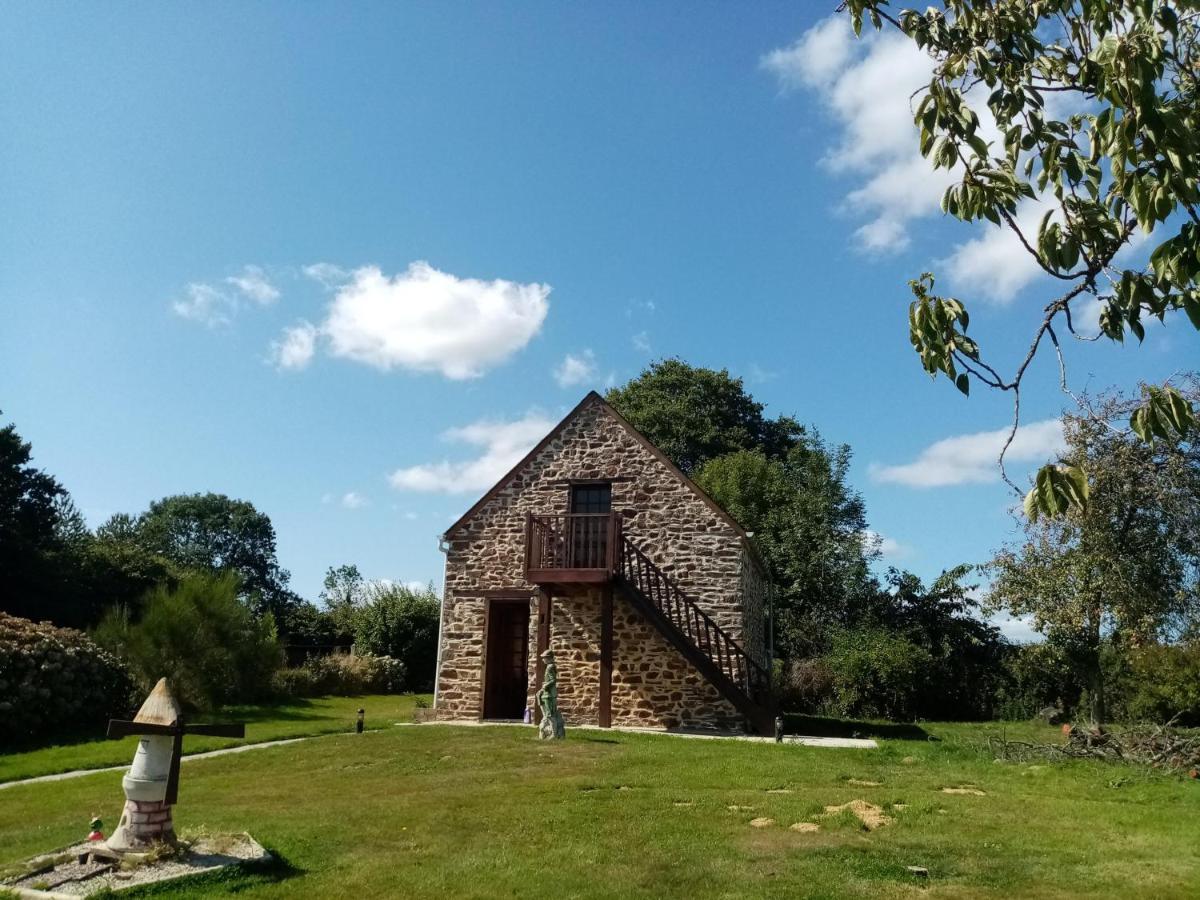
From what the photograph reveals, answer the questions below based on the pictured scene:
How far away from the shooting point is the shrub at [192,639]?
17.6m

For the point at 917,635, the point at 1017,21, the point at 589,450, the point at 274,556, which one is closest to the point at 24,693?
the point at 589,450

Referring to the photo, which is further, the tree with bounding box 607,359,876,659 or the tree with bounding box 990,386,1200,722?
the tree with bounding box 607,359,876,659

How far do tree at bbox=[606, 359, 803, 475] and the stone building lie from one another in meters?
16.5

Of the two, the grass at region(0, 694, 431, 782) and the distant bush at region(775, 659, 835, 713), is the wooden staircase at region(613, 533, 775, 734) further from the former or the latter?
the distant bush at region(775, 659, 835, 713)

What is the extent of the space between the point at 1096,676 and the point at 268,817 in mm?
18781

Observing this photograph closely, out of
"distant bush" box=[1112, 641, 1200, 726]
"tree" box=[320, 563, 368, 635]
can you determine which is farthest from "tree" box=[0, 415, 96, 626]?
"distant bush" box=[1112, 641, 1200, 726]

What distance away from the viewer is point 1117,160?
12.3 feet

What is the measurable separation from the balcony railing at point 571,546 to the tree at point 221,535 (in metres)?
41.7

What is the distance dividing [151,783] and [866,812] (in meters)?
6.36

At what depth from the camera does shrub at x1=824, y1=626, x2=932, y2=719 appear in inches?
893

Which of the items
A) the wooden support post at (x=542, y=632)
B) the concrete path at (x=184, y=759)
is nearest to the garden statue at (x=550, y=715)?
the wooden support post at (x=542, y=632)

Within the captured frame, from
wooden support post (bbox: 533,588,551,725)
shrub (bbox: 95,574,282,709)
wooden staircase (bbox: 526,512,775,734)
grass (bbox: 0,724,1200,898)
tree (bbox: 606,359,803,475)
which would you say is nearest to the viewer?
grass (bbox: 0,724,1200,898)

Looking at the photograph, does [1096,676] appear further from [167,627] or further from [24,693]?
[24,693]

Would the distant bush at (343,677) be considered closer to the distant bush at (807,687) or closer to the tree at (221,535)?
the distant bush at (807,687)
